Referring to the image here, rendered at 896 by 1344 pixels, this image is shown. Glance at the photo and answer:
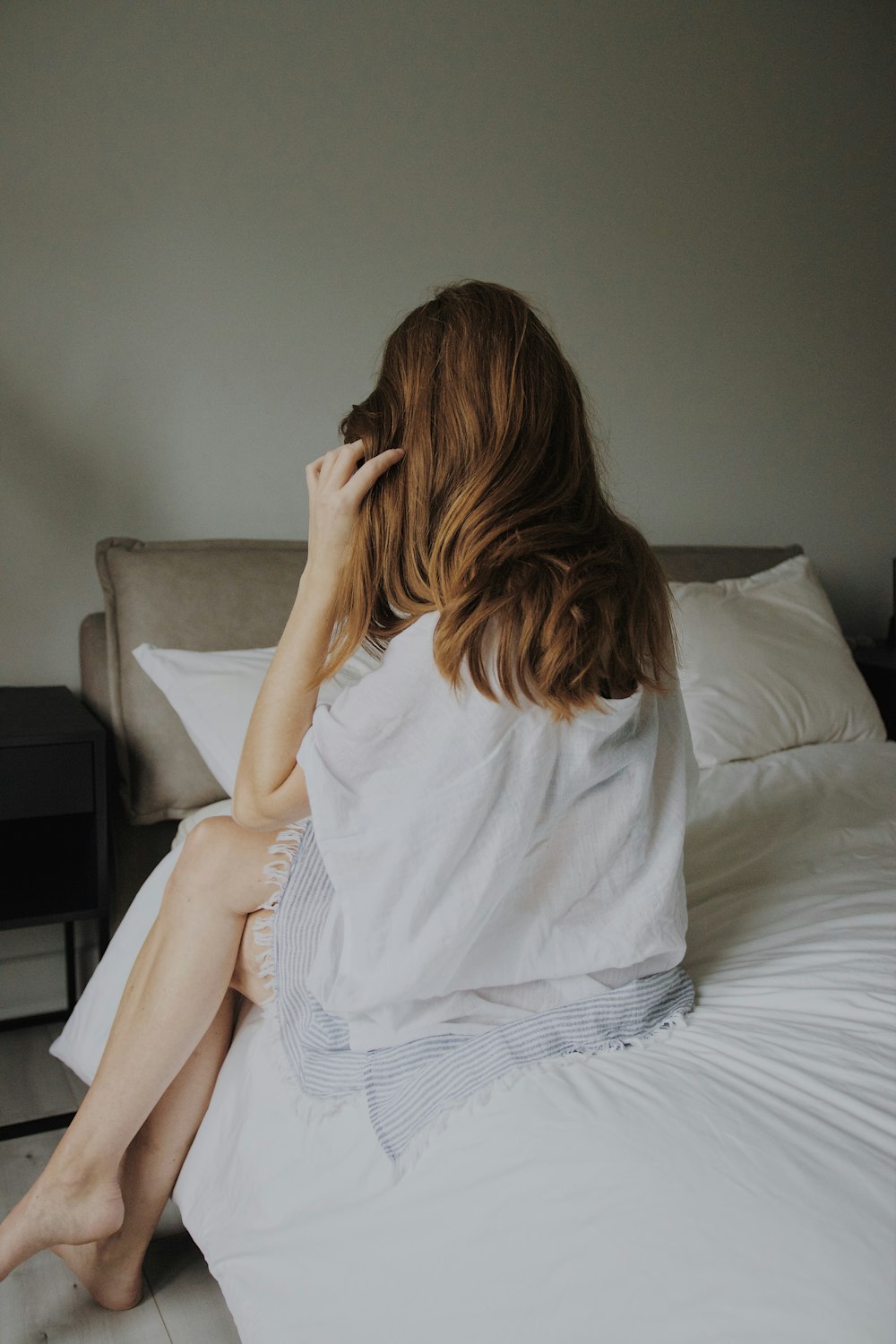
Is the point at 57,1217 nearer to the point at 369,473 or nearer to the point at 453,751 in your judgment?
the point at 453,751

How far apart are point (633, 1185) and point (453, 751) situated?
0.38 metres

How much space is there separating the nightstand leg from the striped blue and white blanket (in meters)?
1.07

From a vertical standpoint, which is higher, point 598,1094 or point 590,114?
point 590,114

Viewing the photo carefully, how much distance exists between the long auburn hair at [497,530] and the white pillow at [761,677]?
110cm

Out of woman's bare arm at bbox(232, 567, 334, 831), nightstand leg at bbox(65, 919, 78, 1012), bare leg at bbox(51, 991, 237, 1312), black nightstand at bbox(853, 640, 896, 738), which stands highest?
woman's bare arm at bbox(232, 567, 334, 831)

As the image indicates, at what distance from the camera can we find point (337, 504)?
1.10 meters

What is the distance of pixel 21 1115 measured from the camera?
5.94 ft

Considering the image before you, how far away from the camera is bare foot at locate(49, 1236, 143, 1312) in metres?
1.31

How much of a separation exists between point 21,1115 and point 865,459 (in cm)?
276

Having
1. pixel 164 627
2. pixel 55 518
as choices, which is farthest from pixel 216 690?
pixel 55 518

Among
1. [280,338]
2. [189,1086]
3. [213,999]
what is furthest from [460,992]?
[280,338]

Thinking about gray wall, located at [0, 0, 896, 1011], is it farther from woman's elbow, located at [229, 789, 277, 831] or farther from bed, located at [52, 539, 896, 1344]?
woman's elbow, located at [229, 789, 277, 831]

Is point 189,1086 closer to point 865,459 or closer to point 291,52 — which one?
point 291,52

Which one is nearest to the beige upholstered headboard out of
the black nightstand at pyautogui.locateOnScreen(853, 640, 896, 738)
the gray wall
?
→ the gray wall
